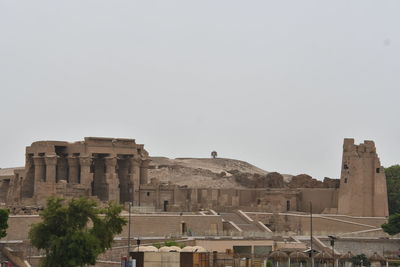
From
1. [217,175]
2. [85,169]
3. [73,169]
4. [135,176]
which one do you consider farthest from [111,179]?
[217,175]

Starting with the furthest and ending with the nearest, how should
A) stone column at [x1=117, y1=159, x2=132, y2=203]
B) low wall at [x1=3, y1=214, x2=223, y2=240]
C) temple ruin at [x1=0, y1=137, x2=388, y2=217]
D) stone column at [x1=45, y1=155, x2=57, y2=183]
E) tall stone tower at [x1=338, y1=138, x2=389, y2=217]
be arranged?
stone column at [x1=117, y1=159, x2=132, y2=203], stone column at [x1=45, y1=155, x2=57, y2=183], temple ruin at [x1=0, y1=137, x2=388, y2=217], tall stone tower at [x1=338, y1=138, x2=389, y2=217], low wall at [x1=3, y1=214, x2=223, y2=240]

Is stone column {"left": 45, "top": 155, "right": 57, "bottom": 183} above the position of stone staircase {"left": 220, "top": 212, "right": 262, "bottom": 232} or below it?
above

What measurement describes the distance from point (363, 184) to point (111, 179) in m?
18.4

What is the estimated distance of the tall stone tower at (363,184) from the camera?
287 ft

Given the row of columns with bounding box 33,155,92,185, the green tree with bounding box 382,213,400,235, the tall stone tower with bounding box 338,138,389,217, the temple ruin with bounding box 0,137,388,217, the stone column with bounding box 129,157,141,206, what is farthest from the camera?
the stone column with bounding box 129,157,141,206

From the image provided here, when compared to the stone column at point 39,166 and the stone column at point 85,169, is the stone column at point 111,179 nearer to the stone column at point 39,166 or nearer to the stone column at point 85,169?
the stone column at point 85,169

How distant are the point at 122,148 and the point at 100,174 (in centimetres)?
276

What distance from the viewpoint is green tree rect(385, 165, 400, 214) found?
97.3m

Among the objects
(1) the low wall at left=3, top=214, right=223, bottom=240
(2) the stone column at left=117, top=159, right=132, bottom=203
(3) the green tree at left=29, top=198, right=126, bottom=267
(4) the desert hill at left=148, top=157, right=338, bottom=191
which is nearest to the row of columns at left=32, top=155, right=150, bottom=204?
(2) the stone column at left=117, top=159, right=132, bottom=203

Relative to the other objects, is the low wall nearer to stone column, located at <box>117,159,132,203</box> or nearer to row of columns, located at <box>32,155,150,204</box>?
row of columns, located at <box>32,155,150,204</box>

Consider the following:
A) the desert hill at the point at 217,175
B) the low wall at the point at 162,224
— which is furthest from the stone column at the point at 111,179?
the desert hill at the point at 217,175

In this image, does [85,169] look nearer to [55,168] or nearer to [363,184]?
[55,168]

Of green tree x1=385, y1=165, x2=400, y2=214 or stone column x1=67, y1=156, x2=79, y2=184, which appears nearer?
stone column x1=67, y1=156, x2=79, y2=184

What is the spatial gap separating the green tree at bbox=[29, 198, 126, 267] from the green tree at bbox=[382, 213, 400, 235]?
80.2ft
